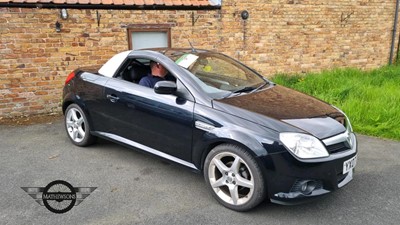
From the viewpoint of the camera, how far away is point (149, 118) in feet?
10.6

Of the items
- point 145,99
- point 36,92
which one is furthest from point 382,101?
point 36,92

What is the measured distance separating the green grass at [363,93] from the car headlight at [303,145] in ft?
8.88

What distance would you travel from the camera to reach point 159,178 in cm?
338

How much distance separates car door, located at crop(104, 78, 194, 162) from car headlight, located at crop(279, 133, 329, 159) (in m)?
0.89

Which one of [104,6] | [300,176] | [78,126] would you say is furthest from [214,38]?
[300,176]

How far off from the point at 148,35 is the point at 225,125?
4179mm

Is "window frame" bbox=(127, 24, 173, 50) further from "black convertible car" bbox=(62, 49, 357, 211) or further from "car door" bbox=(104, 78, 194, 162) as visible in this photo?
"car door" bbox=(104, 78, 194, 162)

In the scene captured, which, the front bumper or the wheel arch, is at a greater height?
the wheel arch

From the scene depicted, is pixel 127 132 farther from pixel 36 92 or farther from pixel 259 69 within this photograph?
pixel 259 69

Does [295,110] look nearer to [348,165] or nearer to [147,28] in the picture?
[348,165]

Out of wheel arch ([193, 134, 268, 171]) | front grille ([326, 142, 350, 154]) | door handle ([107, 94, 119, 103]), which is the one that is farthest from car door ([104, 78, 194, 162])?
front grille ([326, 142, 350, 154])

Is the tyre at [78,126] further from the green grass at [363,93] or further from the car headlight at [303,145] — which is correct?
the green grass at [363,93]

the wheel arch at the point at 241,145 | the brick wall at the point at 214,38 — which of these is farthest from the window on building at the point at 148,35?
the wheel arch at the point at 241,145

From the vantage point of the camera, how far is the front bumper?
2.47m
